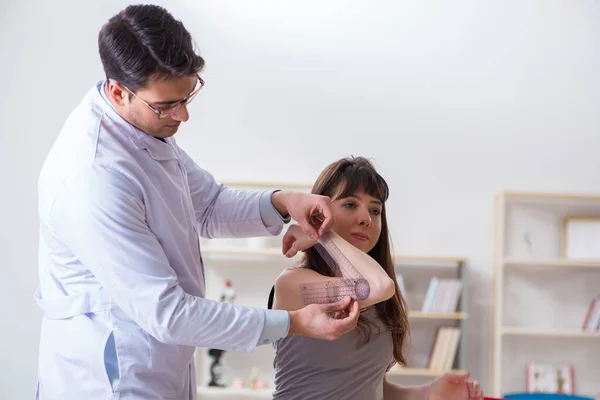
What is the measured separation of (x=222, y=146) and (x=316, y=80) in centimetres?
70

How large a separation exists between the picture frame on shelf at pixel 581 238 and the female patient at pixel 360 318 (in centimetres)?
288

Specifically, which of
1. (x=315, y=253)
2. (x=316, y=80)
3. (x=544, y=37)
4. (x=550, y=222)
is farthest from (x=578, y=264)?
(x=315, y=253)

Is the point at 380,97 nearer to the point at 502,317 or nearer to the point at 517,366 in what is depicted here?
the point at 502,317

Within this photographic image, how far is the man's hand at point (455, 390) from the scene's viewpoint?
2051 mm

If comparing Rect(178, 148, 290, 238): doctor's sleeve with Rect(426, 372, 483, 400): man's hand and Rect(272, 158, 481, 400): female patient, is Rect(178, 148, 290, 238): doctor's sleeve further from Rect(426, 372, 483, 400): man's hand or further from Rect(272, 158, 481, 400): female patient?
Rect(426, 372, 483, 400): man's hand

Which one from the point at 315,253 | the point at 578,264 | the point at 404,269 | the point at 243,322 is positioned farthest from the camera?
the point at 404,269

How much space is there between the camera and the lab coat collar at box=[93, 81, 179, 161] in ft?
5.24

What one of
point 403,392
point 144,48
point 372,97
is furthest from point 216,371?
point 144,48

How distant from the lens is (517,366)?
4828mm

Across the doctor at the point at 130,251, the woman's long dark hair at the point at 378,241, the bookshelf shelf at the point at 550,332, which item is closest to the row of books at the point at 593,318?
the bookshelf shelf at the point at 550,332

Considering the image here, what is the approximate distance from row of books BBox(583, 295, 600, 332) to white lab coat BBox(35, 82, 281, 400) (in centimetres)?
354

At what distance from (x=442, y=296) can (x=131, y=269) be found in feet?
11.2

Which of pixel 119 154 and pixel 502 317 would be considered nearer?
→ pixel 119 154

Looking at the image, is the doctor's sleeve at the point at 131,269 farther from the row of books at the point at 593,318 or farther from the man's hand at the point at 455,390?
the row of books at the point at 593,318
